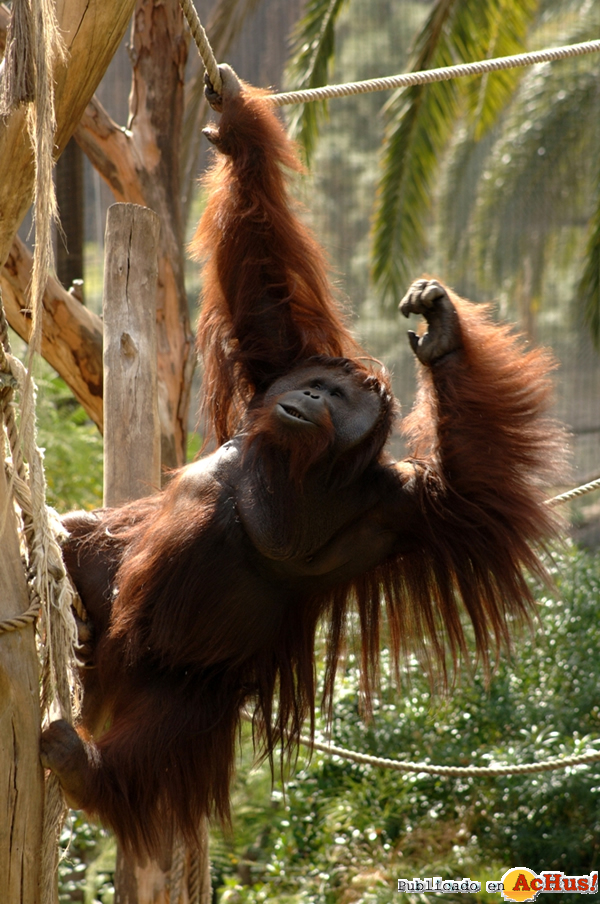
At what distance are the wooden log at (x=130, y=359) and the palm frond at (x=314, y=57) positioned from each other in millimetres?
2972

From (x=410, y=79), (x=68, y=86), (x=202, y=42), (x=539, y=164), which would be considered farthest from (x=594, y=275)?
(x=68, y=86)

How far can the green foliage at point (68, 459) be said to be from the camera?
594 centimetres

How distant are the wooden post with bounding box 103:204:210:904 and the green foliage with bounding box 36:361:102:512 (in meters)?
2.23

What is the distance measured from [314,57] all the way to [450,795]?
4809 millimetres

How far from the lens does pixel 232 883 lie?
17.3ft

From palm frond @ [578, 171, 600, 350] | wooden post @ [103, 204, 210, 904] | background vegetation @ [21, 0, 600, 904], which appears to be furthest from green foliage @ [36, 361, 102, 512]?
palm frond @ [578, 171, 600, 350]

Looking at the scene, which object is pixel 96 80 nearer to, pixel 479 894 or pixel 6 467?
pixel 6 467

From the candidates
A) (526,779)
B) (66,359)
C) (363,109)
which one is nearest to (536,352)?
(66,359)

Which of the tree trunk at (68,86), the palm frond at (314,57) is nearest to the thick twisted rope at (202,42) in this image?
the tree trunk at (68,86)

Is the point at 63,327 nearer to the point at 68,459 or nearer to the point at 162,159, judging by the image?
A: the point at 162,159

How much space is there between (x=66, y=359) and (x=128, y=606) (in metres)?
1.73

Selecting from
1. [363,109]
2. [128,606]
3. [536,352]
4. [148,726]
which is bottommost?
[148,726]

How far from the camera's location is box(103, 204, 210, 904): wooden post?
363cm

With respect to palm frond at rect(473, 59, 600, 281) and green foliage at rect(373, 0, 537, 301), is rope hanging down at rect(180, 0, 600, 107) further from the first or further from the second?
palm frond at rect(473, 59, 600, 281)
